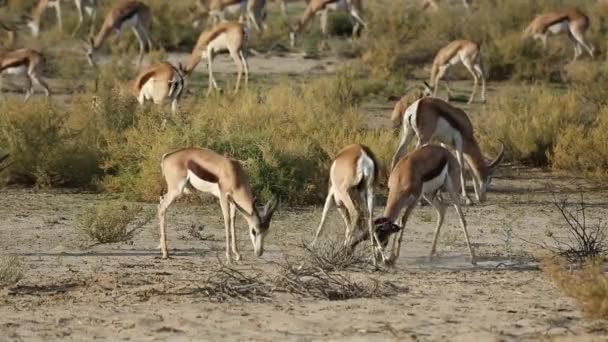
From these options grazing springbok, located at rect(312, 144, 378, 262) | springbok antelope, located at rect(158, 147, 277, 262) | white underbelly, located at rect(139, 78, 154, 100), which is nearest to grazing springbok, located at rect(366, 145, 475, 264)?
grazing springbok, located at rect(312, 144, 378, 262)

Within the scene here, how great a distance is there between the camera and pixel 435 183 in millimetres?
11141

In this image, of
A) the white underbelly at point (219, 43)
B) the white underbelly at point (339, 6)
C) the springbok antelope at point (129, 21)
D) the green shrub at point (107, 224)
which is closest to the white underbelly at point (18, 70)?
the white underbelly at point (219, 43)

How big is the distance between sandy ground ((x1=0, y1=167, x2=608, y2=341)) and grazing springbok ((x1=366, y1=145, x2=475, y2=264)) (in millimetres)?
322

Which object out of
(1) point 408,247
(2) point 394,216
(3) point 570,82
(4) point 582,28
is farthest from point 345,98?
(2) point 394,216

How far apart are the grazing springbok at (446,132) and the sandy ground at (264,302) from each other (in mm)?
839

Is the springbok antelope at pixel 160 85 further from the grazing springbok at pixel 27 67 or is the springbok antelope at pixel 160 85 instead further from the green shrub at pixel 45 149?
the grazing springbok at pixel 27 67

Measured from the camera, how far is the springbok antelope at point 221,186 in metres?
11.0

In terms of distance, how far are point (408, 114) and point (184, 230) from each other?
2865 millimetres

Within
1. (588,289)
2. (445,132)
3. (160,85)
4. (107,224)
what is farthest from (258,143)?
(588,289)

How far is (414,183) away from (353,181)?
52 cm

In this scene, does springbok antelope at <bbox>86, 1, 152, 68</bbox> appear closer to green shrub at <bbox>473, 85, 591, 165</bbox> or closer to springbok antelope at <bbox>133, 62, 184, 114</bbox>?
springbok antelope at <bbox>133, 62, 184, 114</bbox>

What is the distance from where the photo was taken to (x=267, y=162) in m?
14.1

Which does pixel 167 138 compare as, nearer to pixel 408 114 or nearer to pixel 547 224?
pixel 408 114

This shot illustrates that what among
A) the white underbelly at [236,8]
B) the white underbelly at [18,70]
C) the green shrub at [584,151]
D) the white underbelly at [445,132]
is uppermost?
the white underbelly at [236,8]
